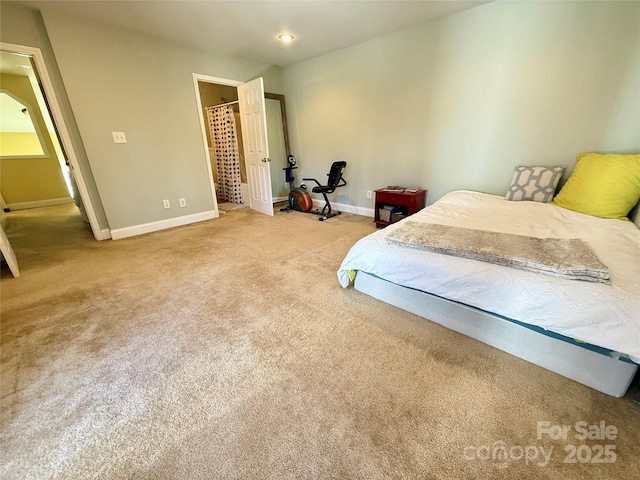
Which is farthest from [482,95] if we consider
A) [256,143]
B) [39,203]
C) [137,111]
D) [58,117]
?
[39,203]

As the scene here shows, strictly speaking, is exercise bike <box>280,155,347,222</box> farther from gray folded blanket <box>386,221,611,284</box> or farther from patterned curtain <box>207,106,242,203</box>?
gray folded blanket <box>386,221,611,284</box>

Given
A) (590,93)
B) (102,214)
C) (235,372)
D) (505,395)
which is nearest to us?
(505,395)

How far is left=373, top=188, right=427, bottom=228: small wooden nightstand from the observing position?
3060mm

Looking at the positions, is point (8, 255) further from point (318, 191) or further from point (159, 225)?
point (318, 191)

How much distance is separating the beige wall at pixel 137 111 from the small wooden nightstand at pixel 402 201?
8.76 ft

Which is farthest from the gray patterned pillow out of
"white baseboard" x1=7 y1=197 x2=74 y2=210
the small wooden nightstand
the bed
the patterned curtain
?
"white baseboard" x1=7 y1=197 x2=74 y2=210

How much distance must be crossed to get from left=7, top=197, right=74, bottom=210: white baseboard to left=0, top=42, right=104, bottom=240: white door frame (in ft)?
11.8

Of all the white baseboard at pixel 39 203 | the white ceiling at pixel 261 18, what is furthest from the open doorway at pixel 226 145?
the white baseboard at pixel 39 203

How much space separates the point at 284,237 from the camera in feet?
10.4

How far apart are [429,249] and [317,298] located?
0.89 meters

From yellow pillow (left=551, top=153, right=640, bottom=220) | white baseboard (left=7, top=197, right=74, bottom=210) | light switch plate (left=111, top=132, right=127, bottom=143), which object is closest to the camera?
yellow pillow (left=551, top=153, right=640, bottom=220)

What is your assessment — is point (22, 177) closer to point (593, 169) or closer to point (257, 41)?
point (257, 41)

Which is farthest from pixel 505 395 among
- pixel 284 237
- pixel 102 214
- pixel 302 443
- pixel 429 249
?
pixel 102 214

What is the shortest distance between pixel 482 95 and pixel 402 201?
1360mm
